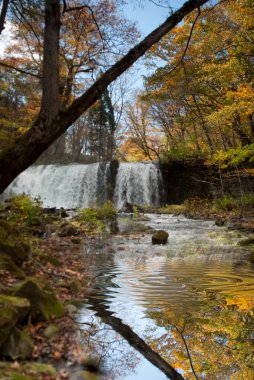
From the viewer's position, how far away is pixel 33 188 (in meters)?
25.6

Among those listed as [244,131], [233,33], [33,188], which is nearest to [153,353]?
[233,33]

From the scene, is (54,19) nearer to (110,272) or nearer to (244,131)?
(110,272)

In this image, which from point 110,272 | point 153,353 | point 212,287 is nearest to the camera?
point 153,353

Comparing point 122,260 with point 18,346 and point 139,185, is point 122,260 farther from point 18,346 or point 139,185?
point 139,185

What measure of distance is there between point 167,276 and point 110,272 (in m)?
1.02

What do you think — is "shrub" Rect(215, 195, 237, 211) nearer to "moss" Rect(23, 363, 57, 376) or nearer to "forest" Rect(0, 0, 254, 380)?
"forest" Rect(0, 0, 254, 380)

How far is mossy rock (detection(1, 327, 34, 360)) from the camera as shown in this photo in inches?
96.5

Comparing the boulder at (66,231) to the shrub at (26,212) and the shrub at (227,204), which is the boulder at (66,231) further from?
the shrub at (227,204)

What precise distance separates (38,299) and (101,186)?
2166cm

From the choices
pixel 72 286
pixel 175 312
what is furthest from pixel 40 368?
pixel 72 286

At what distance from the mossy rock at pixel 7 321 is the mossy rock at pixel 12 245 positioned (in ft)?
6.43

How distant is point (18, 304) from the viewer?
110 inches

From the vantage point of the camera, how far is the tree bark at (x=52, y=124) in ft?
14.9

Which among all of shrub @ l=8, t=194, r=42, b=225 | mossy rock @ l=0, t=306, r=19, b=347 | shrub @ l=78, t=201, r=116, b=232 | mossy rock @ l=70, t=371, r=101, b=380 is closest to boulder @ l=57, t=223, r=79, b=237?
shrub @ l=8, t=194, r=42, b=225
